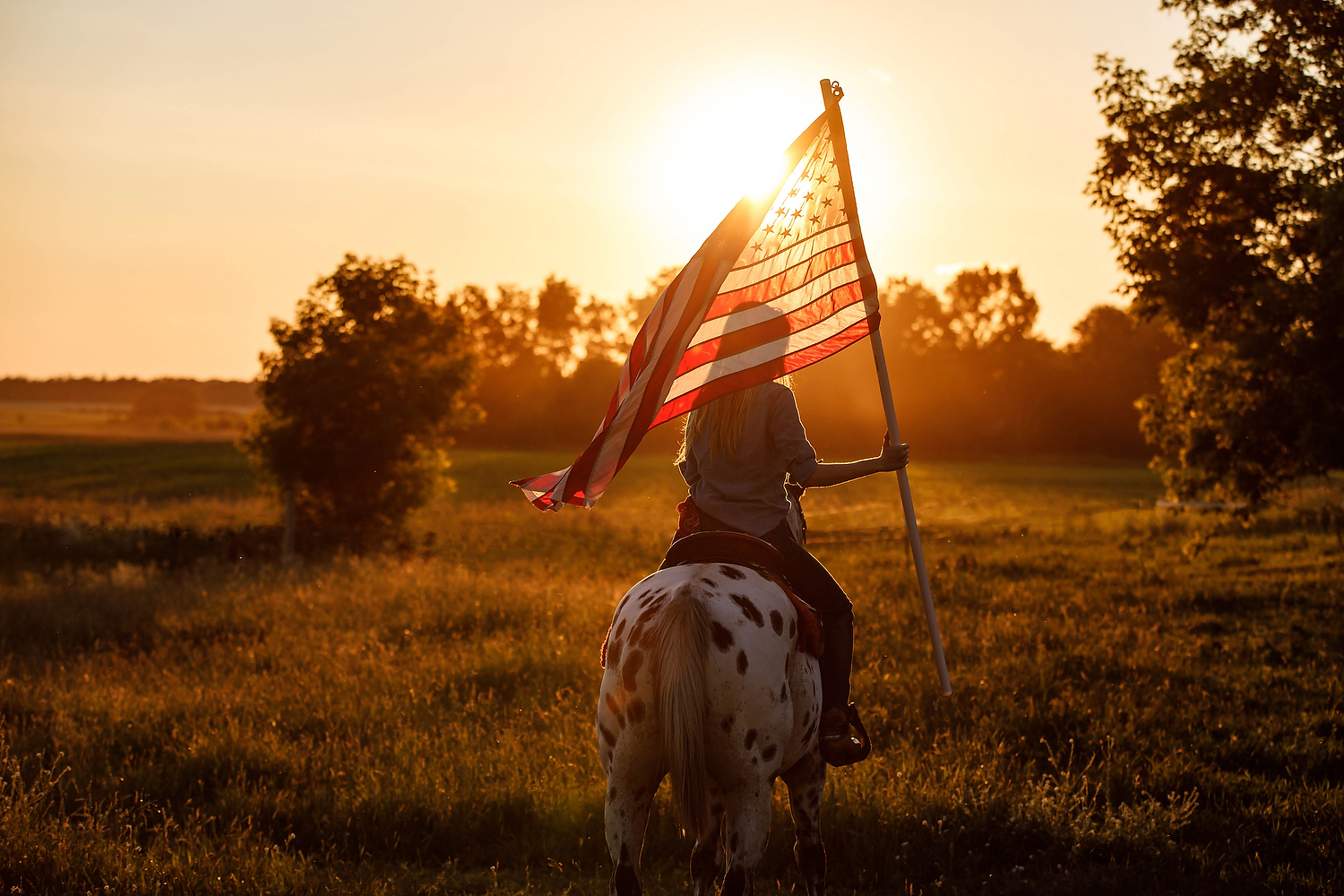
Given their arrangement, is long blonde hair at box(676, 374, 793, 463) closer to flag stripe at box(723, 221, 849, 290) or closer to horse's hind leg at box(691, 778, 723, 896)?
flag stripe at box(723, 221, 849, 290)

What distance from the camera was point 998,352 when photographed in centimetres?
8738

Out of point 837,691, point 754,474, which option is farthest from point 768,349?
point 837,691

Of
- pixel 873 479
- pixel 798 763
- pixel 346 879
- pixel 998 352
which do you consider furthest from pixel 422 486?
pixel 998 352

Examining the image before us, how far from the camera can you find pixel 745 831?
4367 mm

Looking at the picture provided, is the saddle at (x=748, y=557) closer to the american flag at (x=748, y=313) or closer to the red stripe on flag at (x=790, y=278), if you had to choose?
the american flag at (x=748, y=313)

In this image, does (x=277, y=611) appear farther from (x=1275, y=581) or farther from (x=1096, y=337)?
(x=1096, y=337)

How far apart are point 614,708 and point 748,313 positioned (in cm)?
244

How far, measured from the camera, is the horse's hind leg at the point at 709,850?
4656mm

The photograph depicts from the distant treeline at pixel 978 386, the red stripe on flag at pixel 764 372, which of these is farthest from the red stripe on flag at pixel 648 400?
the distant treeline at pixel 978 386

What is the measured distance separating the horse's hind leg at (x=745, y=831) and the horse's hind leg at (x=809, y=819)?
801mm

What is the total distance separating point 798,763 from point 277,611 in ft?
36.1

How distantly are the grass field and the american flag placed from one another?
2.83m

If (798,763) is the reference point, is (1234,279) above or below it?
above

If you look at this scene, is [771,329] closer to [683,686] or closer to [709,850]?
[683,686]
